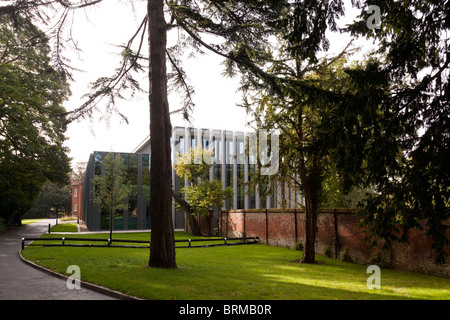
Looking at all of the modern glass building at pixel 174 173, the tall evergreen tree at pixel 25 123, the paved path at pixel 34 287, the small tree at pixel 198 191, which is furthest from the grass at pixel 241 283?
the modern glass building at pixel 174 173

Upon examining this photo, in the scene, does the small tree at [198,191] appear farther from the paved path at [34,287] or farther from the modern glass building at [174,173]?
the paved path at [34,287]

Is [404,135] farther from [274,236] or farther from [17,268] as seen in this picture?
[274,236]

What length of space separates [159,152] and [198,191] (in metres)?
18.1

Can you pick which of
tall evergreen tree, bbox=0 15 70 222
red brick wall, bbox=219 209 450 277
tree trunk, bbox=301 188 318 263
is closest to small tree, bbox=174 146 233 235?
red brick wall, bbox=219 209 450 277

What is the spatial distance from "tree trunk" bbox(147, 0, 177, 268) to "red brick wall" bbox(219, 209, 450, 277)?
6373 mm

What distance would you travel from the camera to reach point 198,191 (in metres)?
29.4

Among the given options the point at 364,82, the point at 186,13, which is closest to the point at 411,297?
the point at 364,82

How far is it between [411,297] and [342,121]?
4.28 meters

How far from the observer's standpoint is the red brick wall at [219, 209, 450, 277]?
1218 cm

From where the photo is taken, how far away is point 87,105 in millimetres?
13117

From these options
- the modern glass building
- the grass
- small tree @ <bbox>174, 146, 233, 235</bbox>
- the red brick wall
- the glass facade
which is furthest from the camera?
the modern glass building

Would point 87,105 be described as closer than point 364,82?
No

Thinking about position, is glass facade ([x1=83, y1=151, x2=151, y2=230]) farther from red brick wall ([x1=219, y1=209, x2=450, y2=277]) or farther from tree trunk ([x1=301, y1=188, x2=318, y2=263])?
tree trunk ([x1=301, y1=188, x2=318, y2=263])

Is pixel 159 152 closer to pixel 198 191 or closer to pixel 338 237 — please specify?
pixel 338 237
